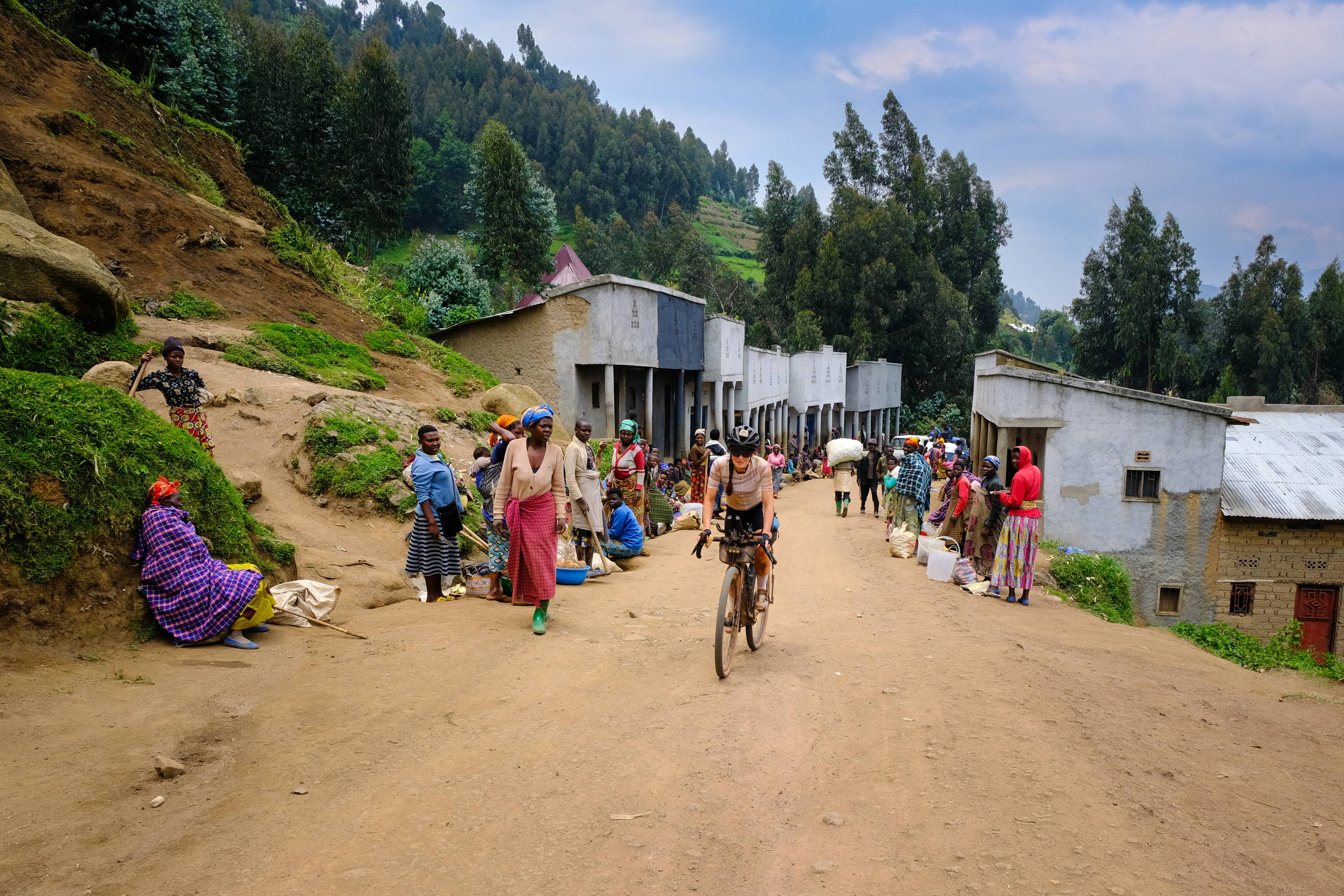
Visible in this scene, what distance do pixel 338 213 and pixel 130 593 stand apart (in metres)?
39.9

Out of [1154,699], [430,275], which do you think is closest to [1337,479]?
[1154,699]

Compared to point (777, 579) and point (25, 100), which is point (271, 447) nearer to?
point (777, 579)

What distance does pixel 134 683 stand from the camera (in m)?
5.12

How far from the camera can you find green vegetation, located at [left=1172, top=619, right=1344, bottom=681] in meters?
10.8

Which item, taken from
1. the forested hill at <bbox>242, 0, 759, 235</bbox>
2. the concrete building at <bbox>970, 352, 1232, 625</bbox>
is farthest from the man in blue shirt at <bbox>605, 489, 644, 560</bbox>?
the forested hill at <bbox>242, 0, 759, 235</bbox>

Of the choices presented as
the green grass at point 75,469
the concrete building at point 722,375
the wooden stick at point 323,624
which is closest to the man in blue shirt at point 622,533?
the wooden stick at point 323,624

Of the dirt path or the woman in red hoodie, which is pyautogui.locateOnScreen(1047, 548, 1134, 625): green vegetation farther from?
the dirt path

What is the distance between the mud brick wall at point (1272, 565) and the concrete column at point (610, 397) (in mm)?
15705

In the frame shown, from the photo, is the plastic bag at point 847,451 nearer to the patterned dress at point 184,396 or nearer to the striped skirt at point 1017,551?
the striped skirt at point 1017,551

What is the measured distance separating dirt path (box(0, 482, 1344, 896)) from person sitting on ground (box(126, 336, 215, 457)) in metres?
3.68

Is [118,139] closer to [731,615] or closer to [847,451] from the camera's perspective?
[847,451]

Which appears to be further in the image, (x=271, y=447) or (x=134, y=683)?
(x=271, y=447)

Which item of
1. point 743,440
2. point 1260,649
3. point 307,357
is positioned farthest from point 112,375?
point 1260,649

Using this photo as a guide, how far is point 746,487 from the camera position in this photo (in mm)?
6605
